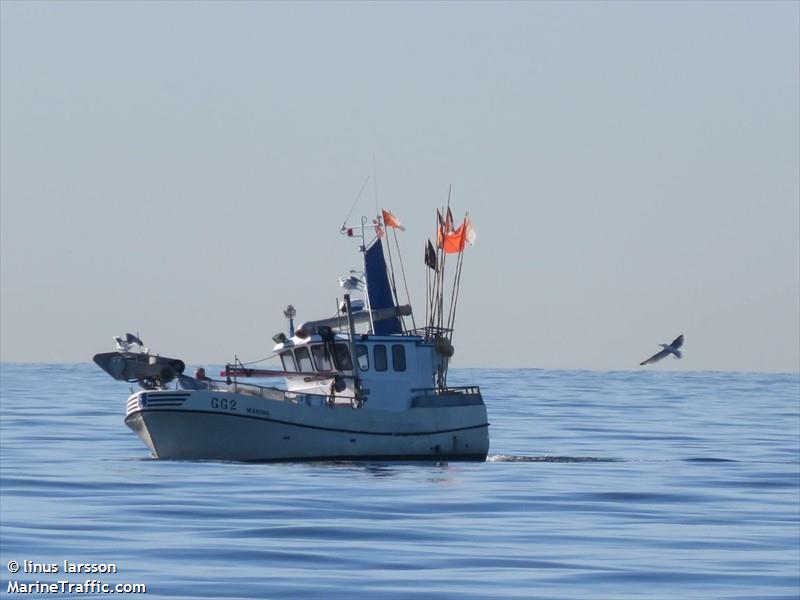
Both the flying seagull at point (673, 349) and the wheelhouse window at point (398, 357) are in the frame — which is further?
the wheelhouse window at point (398, 357)

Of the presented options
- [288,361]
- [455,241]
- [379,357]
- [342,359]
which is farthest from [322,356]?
[455,241]

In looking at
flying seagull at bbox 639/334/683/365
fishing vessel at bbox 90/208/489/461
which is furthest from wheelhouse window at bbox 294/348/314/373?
flying seagull at bbox 639/334/683/365

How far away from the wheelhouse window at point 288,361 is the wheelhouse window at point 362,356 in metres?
2.48

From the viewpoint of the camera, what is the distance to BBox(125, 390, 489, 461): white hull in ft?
176

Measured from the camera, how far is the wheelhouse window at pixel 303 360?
57625 mm

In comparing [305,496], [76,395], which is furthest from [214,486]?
[76,395]

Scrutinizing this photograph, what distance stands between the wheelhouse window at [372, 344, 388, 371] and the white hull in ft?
4.47

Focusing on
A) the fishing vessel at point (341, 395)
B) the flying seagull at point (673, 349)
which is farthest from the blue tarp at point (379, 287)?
the flying seagull at point (673, 349)

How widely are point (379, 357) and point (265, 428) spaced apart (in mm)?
5038

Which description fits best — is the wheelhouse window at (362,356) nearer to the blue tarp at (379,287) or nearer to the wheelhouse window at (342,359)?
the wheelhouse window at (342,359)

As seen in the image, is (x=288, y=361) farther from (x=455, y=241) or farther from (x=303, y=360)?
(x=455, y=241)

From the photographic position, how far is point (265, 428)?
179ft

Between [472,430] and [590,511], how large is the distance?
1929cm

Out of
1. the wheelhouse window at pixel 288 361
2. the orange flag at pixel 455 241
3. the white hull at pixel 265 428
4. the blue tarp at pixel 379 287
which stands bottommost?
the white hull at pixel 265 428
